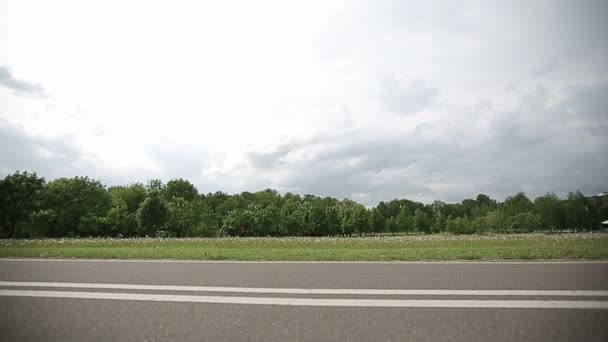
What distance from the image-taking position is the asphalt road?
13.9 ft

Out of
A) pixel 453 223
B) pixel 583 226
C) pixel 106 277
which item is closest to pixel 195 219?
pixel 106 277

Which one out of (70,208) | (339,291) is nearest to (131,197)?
(70,208)

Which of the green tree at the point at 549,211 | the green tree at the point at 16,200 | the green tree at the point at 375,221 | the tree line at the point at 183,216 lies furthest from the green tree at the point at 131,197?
the green tree at the point at 549,211

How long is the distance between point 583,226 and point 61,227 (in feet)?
428

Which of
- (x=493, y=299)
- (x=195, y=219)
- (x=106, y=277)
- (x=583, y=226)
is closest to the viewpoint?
(x=493, y=299)

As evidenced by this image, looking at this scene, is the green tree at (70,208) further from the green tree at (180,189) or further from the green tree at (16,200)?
the green tree at (180,189)

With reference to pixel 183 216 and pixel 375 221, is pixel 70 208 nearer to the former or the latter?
pixel 183 216

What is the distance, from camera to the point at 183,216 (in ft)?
192

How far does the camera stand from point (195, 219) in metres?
59.2

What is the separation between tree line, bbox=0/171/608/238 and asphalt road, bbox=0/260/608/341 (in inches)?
2028

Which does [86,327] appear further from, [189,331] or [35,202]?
[35,202]

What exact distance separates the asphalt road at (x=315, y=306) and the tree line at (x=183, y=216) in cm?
5152

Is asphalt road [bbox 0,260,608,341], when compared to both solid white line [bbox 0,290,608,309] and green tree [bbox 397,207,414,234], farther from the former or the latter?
green tree [bbox 397,207,414,234]

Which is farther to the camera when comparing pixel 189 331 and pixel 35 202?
pixel 35 202
